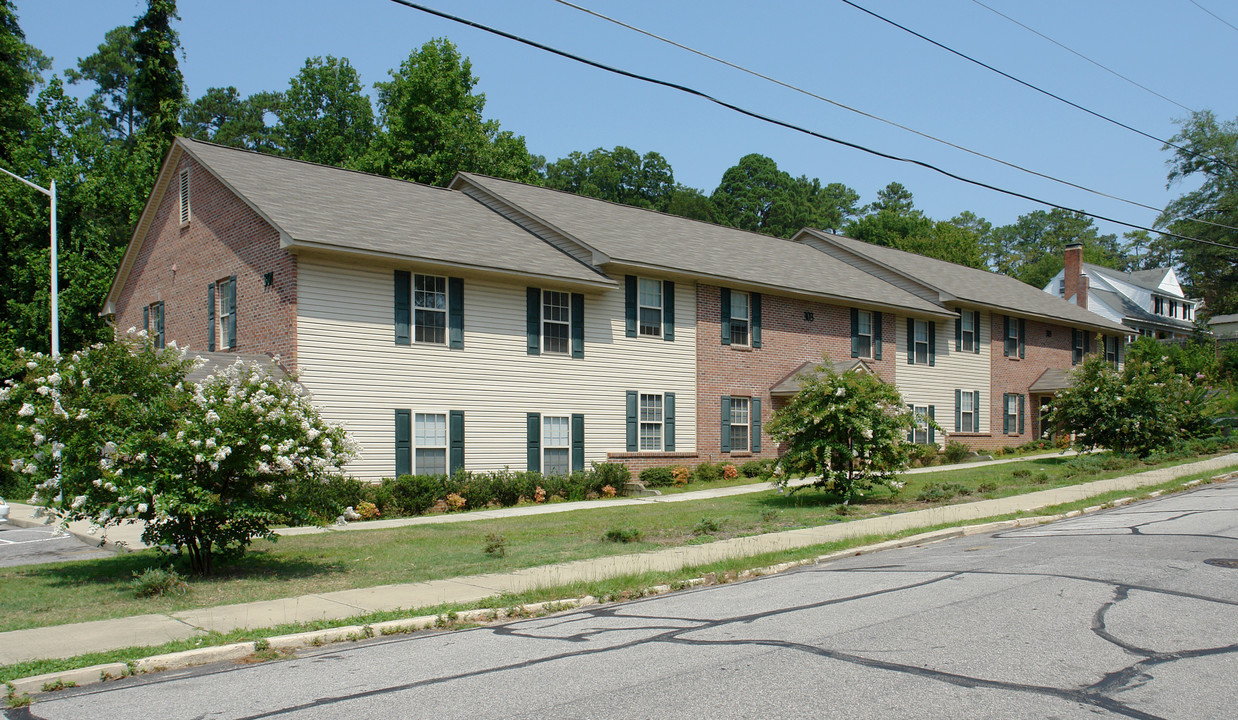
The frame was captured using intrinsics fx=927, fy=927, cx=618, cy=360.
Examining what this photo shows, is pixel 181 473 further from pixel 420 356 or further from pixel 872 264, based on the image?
pixel 872 264

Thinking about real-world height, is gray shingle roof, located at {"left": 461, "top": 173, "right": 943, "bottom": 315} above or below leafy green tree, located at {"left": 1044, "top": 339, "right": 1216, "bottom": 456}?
above

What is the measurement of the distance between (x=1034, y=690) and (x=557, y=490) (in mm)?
16772

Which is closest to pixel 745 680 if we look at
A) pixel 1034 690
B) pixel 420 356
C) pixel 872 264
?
pixel 1034 690

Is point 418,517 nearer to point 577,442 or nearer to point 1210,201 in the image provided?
point 577,442

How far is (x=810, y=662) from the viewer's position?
6738 millimetres

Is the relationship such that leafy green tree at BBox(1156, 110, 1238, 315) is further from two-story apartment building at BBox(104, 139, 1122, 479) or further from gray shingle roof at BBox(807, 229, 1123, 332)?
two-story apartment building at BBox(104, 139, 1122, 479)

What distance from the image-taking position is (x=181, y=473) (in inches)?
429

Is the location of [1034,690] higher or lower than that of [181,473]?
lower

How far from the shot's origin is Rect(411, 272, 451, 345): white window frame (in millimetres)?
21016

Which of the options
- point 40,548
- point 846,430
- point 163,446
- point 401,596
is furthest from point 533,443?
point 163,446

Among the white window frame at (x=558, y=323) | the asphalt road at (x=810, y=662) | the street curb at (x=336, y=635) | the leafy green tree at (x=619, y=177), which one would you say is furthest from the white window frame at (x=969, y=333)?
the leafy green tree at (x=619, y=177)

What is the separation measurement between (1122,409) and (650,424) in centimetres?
1416

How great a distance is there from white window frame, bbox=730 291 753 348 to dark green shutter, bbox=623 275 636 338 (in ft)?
12.7

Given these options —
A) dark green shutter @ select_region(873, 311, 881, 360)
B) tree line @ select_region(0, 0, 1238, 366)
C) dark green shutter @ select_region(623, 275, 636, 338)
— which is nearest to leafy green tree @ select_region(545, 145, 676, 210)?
tree line @ select_region(0, 0, 1238, 366)
